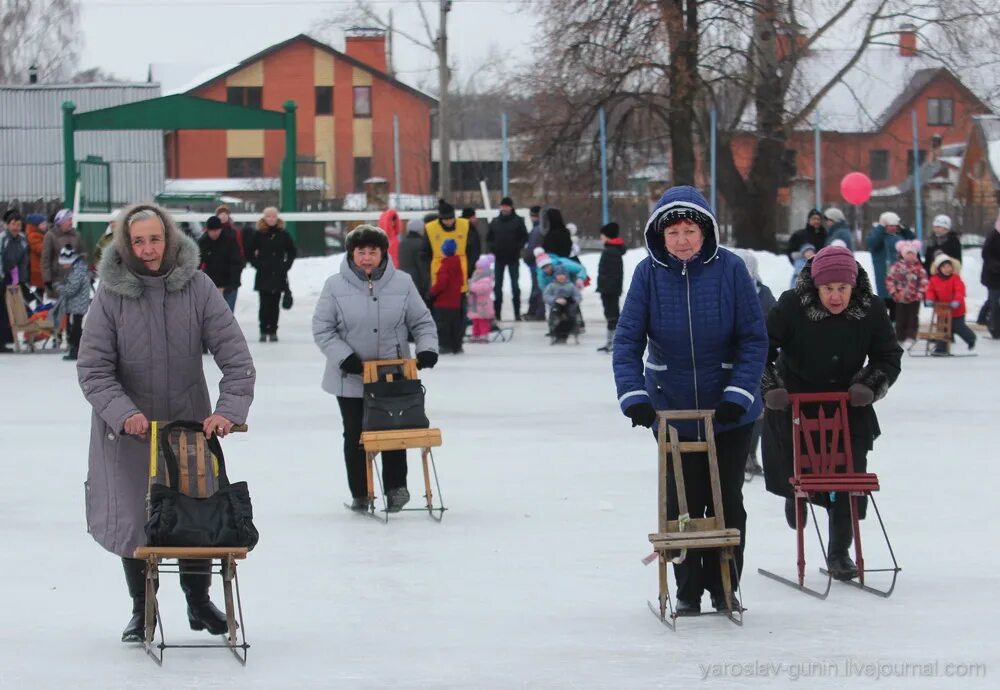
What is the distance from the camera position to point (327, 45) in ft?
227

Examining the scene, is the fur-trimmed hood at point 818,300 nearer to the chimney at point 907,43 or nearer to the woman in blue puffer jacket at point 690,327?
the woman in blue puffer jacket at point 690,327

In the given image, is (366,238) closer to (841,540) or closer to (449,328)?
(841,540)

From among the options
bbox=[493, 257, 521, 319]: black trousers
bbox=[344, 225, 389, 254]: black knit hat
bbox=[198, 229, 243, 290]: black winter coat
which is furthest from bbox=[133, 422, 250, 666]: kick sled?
bbox=[493, 257, 521, 319]: black trousers

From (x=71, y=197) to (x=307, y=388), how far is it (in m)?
15.4

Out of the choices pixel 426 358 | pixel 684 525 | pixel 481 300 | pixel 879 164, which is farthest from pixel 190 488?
pixel 879 164

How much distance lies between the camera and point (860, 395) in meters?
6.94

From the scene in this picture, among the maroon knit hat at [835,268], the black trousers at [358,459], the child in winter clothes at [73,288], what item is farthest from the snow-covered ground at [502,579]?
the child in winter clothes at [73,288]

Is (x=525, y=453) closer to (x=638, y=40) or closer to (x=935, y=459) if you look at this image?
(x=935, y=459)

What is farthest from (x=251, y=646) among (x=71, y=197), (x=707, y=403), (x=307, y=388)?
(x=71, y=197)

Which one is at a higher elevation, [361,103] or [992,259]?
[361,103]

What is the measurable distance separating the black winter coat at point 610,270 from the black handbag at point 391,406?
37.3ft

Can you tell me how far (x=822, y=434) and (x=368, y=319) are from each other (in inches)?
114

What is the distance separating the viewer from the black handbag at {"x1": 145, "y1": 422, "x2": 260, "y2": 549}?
5.66m

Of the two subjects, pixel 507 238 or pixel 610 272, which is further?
pixel 507 238
